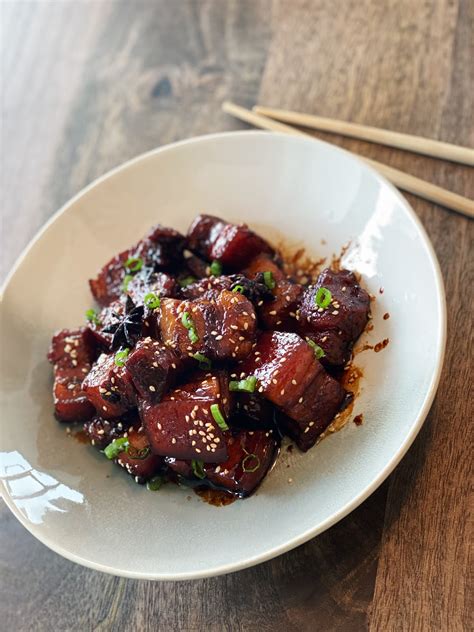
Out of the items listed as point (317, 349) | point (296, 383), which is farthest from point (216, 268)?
point (296, 383)

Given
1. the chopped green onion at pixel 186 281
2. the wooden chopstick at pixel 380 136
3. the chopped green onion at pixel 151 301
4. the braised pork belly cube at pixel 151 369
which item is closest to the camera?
the braised pork belly cube at pixel 151 369

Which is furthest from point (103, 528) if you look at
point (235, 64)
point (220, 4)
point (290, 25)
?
point (220, 4)

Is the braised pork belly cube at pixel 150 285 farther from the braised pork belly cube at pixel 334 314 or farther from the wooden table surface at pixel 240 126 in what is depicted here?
the wooden table surface at pixel 240 126

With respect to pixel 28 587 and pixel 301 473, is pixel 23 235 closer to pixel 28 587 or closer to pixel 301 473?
pixel 28 587

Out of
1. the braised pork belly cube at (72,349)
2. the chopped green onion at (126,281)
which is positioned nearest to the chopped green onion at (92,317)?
the braised pork belly cube at (72,349)

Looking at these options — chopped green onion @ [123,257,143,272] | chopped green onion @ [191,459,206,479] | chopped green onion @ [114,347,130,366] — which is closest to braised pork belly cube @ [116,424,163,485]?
chopped green onion @ [191,459,206,479]

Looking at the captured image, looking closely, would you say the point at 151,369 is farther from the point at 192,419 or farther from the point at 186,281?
the point at 186,281
